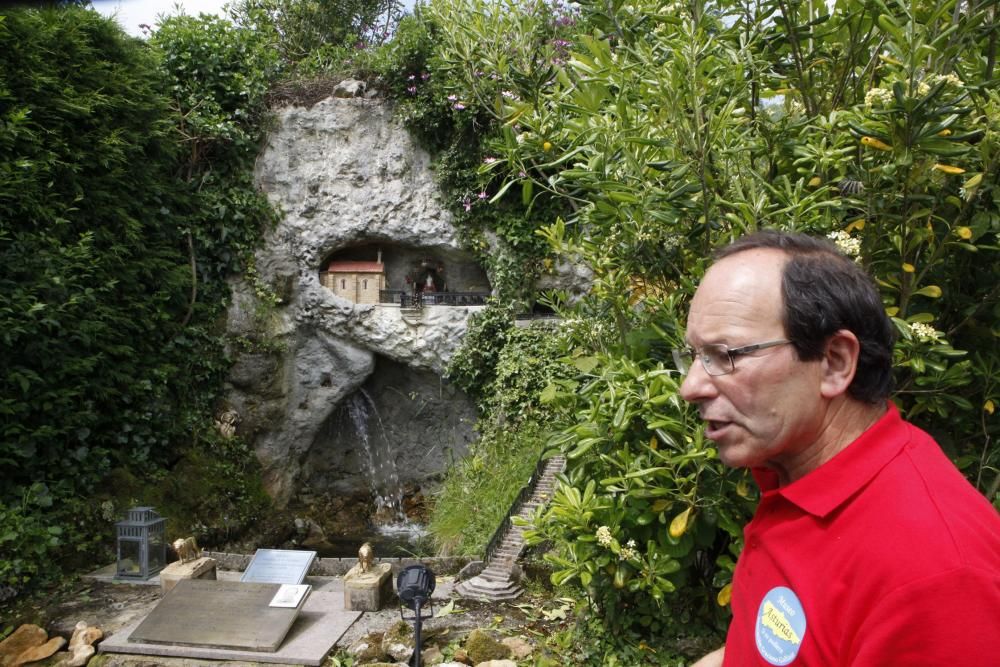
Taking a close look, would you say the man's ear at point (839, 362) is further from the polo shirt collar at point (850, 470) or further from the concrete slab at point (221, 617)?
the concrete slab at point (221, 617)

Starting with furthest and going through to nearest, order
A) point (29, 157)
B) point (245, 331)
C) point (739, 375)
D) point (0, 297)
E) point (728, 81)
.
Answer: point (245, 331) < point (29, 157) < point (0, 297) < point (728, 81) < point (739, 375)

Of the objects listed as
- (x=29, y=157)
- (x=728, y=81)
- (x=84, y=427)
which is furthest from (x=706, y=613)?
(x=29, y=157)

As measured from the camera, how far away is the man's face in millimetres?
1051

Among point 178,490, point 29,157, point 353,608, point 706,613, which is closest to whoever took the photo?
point 706,613

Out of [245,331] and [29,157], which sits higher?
[29,157]

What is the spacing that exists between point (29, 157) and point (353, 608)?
519 centimetres

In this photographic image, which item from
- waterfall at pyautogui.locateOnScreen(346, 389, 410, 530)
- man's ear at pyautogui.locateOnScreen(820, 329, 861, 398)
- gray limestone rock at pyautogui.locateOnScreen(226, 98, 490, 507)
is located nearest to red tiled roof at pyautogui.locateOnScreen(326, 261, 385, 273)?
gray limestone rock at pyautogui.locateOnScreen(226, 98, 490, 507)

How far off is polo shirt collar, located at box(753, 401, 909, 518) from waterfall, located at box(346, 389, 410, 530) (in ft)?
32.6

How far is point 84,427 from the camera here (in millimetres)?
6422

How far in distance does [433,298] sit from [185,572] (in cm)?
540

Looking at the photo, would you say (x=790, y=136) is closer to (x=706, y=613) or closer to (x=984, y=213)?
(x=984, y=213)

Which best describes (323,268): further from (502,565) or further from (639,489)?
(639,489)

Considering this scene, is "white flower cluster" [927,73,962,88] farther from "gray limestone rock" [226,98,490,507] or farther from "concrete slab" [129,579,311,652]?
"gray limestone rock" [226,98,490,507]

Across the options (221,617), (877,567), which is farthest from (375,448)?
(877,567)
